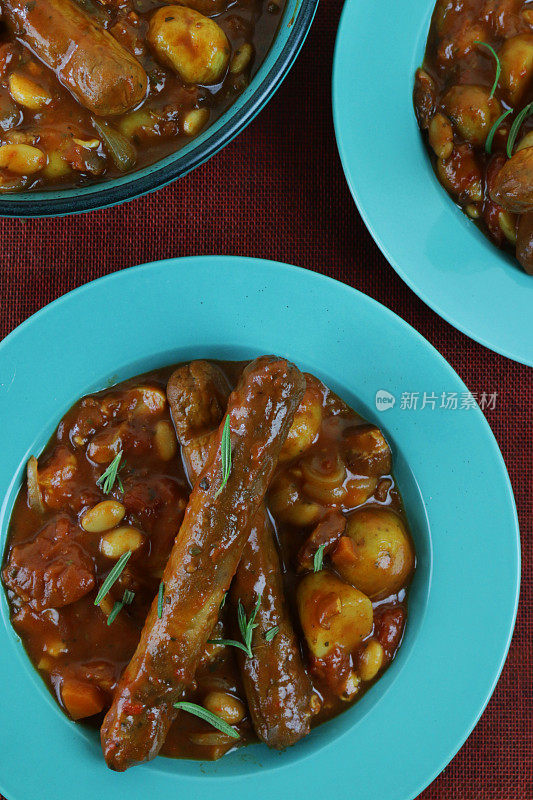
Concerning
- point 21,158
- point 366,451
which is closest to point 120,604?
point 366,451

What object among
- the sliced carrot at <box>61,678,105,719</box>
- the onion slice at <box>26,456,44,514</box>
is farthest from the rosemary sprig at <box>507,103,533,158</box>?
the sliced carrot at <box>61,678,105,719</box>

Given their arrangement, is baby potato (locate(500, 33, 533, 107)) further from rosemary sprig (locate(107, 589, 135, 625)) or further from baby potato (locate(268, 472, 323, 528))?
rosemary sprig (locate(107, 589, 135, 625))

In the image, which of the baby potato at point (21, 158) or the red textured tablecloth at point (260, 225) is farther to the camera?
the red textured tablecloth at point (260, 225)

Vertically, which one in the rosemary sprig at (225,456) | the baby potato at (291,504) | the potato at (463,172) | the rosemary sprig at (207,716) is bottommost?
the rosemary sprig at (207,716)

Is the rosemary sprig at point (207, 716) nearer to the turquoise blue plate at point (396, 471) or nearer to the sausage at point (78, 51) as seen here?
the turquoise blue plate at point (396, 471)

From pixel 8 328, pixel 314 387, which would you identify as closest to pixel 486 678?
pixel 314 387

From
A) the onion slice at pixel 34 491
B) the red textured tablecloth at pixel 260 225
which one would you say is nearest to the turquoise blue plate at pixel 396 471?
the onion slice at pixel 34 491
